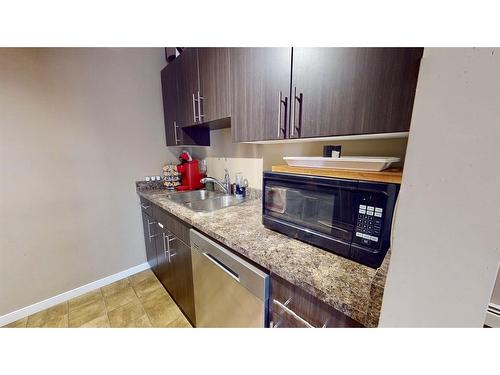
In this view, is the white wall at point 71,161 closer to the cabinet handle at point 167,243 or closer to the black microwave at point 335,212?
the cabinet handle at point 167,243

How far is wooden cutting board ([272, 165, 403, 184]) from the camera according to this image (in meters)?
0.57

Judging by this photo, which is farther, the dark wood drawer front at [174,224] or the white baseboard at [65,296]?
the white baseboard at [65,296]

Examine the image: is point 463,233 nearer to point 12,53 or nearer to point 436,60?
point 436,60

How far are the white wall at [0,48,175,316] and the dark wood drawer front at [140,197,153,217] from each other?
0.12 meters

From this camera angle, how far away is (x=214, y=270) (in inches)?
38.5

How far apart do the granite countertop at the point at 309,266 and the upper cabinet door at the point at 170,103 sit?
3.60ft

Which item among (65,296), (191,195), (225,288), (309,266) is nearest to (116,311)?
(65,296)

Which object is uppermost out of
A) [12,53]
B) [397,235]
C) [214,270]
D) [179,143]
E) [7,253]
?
[12,53]

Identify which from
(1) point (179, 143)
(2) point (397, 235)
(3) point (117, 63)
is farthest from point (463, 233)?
(3) point (117, 63)

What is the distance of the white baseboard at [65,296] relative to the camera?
1.43 m

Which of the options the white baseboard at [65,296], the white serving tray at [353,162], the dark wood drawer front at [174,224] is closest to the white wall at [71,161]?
the white baseboard at [65,296]

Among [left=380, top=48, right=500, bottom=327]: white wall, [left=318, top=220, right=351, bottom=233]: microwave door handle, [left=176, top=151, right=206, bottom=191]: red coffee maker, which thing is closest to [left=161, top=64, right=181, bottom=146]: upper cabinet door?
[left=176, top=151, right=206, bottom=191]: red coffee maker

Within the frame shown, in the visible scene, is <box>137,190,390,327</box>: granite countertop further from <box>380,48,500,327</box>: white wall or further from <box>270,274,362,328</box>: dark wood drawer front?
<box>380,48,500,327</box>: white wall
